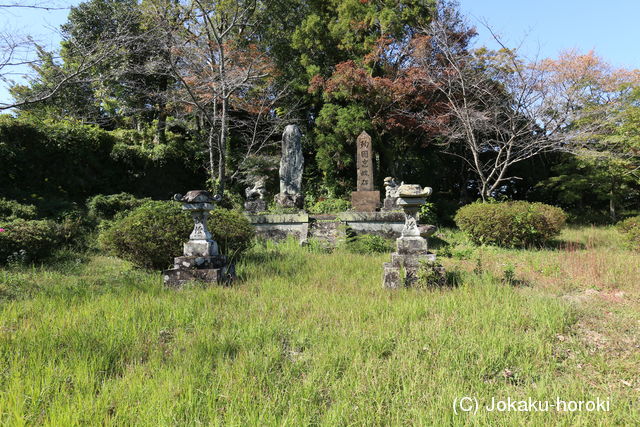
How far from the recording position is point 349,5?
1386cm

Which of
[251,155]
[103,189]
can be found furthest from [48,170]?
[251,155]

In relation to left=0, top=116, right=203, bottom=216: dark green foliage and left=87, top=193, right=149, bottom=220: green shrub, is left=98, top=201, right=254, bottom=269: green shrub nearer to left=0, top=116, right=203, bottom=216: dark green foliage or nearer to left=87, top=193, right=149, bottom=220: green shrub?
left=87, top=193, right=149, bottom=220: green shrub

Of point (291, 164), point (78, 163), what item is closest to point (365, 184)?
point (291, 164)

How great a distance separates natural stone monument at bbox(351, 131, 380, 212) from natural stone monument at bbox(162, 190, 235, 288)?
22.0ft

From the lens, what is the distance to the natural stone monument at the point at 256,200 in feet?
36.9

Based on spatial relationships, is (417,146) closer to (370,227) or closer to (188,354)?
(370,227)

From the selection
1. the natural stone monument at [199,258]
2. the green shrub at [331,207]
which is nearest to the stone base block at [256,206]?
the green shrub at [331,207]

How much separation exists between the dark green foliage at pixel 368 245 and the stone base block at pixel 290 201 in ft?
10.9

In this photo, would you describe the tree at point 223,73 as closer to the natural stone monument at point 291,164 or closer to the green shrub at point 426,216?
the natural stone monument at point 291,164

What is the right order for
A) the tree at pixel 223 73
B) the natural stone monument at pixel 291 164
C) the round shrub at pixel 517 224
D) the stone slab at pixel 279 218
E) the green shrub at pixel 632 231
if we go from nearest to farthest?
the green shrub at pixel 632 231
the round shrub at pixel 517 224
the stone slab at pixel 279 218
the tree at pixel 223 73
the natural stone monument at pixel 291 164

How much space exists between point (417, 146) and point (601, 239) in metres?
7.73

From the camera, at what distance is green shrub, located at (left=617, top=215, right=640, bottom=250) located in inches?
284

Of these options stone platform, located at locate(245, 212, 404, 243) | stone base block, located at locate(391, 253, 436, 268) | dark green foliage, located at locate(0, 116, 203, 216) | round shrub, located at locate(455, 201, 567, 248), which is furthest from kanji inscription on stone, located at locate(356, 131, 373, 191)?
dark green foliage, located at locate(0, 116, 203, 216)

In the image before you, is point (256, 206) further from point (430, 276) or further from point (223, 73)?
point (430, 276)
